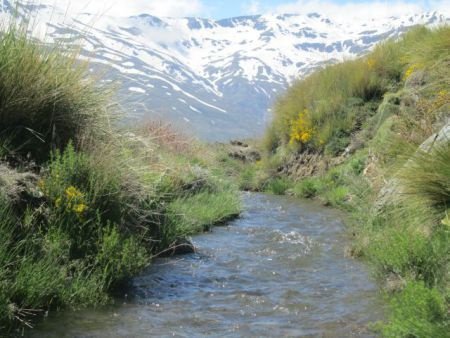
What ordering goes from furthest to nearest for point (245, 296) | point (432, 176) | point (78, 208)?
1. point (245, 296)
2. point (78, 208)
3. point (432, 176)

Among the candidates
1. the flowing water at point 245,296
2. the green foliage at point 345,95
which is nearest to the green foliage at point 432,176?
the flowing water at point 245,296

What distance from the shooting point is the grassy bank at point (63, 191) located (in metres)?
5.18

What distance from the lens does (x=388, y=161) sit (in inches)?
340

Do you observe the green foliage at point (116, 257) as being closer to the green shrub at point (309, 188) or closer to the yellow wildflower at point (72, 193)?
the yellow wildflower at point (72, 193)

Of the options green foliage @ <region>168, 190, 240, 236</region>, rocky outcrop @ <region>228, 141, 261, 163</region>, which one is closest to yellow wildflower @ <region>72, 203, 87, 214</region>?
green foliage @ <region>168, 190, 240, 236</region>

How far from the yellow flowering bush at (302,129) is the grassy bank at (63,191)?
441 inches

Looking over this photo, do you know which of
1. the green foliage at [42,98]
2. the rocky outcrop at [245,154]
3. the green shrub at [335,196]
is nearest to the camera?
the green foliage at [42,98]

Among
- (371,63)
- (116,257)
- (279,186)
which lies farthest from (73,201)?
(371,63)

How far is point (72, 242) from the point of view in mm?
5789

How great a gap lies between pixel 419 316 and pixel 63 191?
3.50m

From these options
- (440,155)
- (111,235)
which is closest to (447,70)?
(440,155)

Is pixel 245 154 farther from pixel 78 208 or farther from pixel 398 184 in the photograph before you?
pixel 78 208

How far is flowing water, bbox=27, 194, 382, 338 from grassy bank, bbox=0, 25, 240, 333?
28cm

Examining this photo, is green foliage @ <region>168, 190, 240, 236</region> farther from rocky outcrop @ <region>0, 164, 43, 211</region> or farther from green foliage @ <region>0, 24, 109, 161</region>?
rocky outcrop @ <region>0, 164, 43, 211</region>
